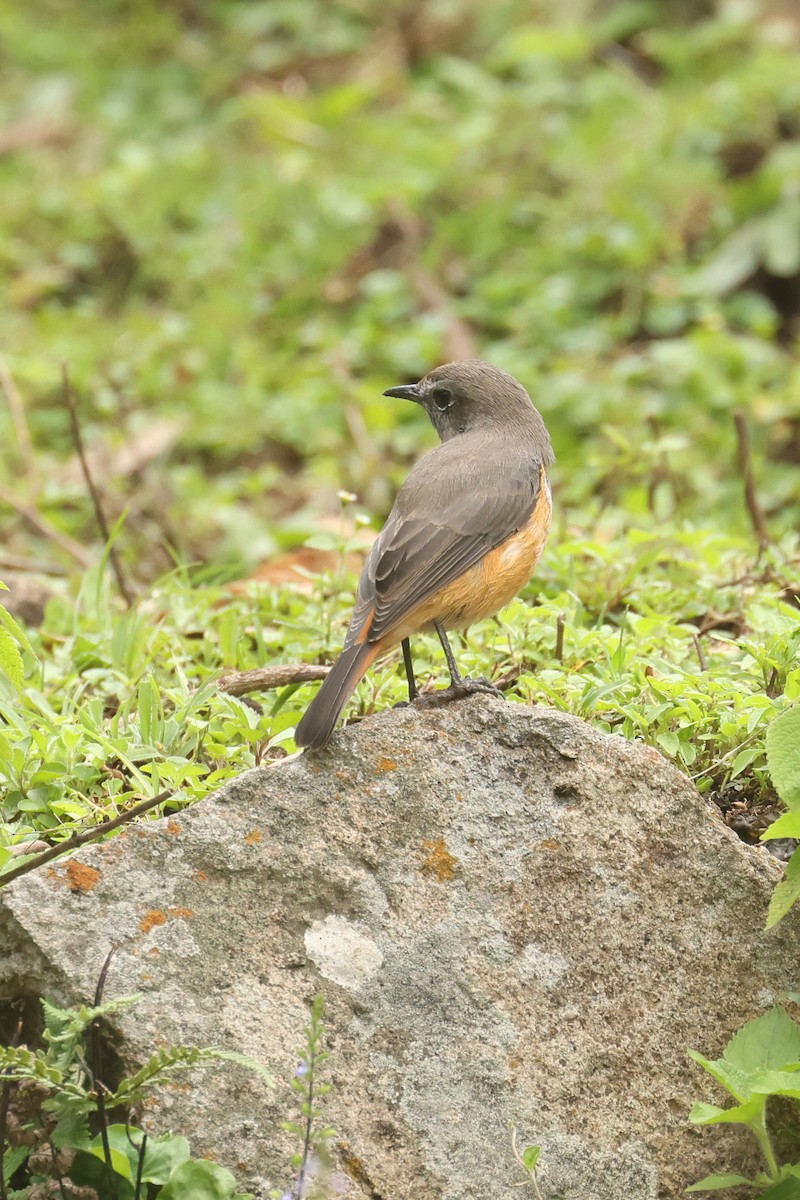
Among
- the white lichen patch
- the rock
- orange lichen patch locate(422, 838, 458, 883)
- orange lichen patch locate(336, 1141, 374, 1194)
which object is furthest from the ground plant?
orange lichen patch locate(422, 838, 458, 883)

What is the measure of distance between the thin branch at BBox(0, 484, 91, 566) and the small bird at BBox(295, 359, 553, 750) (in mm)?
2407

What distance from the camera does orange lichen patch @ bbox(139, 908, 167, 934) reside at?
348cm

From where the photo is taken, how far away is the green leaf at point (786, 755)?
3.59 meters

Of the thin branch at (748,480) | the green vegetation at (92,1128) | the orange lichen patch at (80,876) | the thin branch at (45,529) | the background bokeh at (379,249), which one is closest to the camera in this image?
the green vegetation at (92,1128)

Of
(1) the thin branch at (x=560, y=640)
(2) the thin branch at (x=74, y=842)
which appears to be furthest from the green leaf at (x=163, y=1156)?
(1) the thin branch at (x=560, y=640)

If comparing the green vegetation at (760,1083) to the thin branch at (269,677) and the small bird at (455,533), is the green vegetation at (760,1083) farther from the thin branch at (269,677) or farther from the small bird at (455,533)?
the thin branch at (269,677)

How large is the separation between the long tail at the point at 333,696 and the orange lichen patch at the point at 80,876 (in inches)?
23.3

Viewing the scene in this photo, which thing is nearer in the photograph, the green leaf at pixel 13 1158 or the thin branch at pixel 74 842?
the green leaf at pixel 13 1158

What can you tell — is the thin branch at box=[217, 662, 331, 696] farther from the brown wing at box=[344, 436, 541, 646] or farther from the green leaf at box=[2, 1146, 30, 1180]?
the green leaf at box=[2, 1146, 30, 1180]

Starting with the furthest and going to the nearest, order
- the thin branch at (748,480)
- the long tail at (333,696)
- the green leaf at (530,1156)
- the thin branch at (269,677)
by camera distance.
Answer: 1. the thin branch at (748,480)
2. the thin branch at (269,677)
3. the long tail at (333,696)
4. the green leaf at (530,1156)

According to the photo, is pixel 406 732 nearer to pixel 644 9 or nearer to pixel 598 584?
pixel 598 584

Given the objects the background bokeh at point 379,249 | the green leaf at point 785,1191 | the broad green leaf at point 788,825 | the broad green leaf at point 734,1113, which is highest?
the broad green leaf at point 788,825

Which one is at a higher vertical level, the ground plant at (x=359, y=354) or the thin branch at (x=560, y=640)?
the thin branch at (x=560, y=640)

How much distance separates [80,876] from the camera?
349 centimetres
